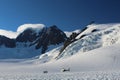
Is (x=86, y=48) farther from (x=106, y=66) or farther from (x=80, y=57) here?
(x=106, y=66)

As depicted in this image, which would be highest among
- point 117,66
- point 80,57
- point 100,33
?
point 100,33

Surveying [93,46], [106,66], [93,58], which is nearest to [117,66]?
[106,66]

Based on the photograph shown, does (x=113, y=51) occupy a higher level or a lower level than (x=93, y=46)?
lower

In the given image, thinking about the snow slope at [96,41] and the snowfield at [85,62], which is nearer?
the snowfield at [85,62]

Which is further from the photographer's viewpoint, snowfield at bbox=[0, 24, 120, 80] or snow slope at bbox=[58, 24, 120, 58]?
snow slope at bbox=[58, 24, 120, 58]

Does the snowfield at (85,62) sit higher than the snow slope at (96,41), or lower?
lower

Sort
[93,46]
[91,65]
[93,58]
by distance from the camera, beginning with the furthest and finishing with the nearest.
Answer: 1. [93,46]
2. [93,58]
3. [91,65]

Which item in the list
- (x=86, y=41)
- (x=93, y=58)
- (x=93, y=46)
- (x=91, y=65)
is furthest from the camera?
(x=86, y=41)

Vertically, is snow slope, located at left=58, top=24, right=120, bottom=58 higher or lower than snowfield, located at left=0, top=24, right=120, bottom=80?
higher

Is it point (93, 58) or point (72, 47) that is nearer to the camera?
point (93, 58)

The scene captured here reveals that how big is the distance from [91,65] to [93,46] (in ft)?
134

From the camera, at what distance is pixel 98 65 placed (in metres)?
78.6

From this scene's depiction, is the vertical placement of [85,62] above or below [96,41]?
below

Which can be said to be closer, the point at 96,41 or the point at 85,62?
the point at 85,62
